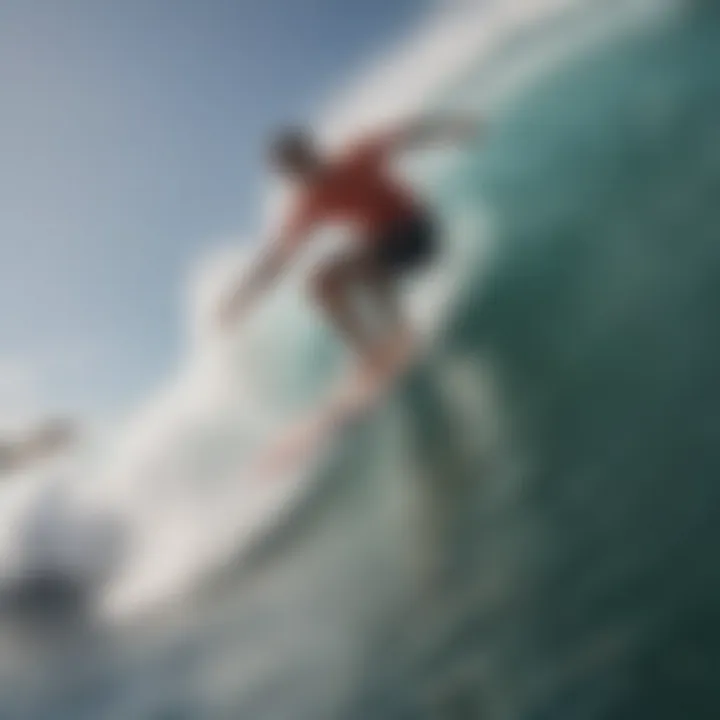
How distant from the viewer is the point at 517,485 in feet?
4.43

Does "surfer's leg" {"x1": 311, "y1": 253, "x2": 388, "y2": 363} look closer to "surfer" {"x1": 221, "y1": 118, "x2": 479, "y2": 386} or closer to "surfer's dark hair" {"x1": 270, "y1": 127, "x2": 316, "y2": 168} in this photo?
"surfer" {"x1": 221, "y1": 118, "x2": 479, "y2": 386}

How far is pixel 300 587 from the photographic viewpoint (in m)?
1.41

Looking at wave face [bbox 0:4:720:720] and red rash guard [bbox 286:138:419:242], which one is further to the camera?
red rash guard [bbox 286:138:419:242]

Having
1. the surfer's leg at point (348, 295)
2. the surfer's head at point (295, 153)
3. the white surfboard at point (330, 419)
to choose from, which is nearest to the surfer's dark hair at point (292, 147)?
the surfer's head at point (295, 153)

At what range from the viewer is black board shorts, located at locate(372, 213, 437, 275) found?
1478 millimetres

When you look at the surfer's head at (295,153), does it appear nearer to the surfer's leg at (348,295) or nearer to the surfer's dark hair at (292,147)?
the surfer's dark hair at (292,147)

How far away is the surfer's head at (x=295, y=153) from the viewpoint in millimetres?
1522

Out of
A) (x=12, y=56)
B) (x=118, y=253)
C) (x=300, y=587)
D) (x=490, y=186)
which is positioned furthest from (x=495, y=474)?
(x=12, y=56)

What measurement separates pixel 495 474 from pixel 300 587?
0.86 ft

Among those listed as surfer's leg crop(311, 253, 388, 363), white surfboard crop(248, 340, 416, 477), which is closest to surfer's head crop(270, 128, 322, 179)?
surfer's leg crop(311, 253, 388, 363)

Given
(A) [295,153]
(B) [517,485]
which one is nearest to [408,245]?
(A) [295,153]

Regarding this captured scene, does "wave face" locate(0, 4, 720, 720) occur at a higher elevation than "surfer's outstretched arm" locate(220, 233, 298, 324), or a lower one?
lower

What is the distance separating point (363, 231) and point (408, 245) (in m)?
0.07

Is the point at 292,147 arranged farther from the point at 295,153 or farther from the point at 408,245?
the point at 408,245
